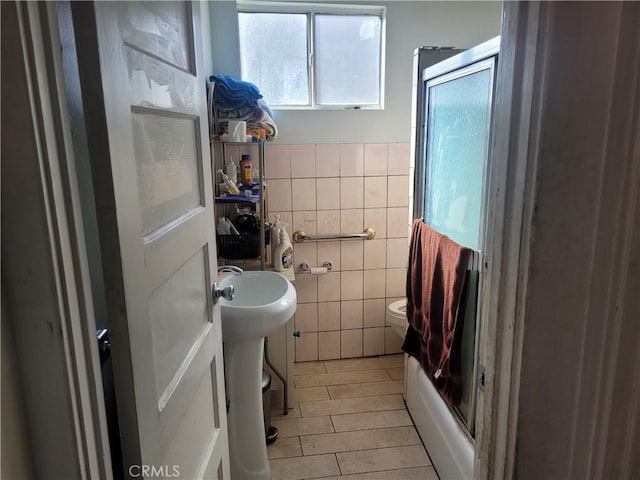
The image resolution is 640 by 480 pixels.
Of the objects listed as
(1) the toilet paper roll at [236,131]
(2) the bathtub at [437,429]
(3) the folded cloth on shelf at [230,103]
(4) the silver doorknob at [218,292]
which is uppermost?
(3) the folded cloth on shelf at [230,103]

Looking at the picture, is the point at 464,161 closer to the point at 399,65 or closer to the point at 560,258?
the point at 560,258

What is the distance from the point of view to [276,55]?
268 cm

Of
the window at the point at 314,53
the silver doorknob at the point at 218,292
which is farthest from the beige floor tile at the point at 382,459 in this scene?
the window at the point at 314,53

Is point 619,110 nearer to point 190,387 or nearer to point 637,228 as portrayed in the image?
point 637,228

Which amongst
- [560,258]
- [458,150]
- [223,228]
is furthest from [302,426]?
[560,258]

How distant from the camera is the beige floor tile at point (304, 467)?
1983 mm

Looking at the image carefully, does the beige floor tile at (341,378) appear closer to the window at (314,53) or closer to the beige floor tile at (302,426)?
the beige floor tile at (302,426)

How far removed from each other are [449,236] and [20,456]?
5.03 feet

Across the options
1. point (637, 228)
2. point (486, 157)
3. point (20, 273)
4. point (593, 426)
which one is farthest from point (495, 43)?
point (20, 273)

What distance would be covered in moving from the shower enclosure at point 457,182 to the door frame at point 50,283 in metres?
1.22

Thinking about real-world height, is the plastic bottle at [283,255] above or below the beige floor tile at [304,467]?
above

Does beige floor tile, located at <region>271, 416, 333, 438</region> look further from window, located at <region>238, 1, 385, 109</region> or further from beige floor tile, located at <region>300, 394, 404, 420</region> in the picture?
window, located at <region>238, 1, 385, 109</region>

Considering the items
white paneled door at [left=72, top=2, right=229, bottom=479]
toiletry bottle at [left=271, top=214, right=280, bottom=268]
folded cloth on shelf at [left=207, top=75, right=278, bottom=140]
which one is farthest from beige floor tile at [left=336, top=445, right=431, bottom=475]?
folded cloth on shelf at [left=207, top=75, right=278, bottom=140]

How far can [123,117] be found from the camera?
76 cm
